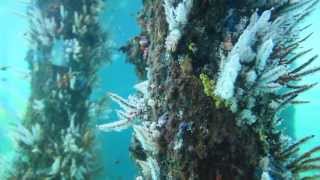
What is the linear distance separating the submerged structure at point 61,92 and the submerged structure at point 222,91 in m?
5.03

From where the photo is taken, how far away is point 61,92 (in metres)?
8.62

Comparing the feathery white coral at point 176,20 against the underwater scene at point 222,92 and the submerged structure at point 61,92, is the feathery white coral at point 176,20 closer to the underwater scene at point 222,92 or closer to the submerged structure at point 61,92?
the underwater scene at point 222,92

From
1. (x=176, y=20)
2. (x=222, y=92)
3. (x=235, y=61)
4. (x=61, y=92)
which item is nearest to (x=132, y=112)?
(x=176, y=20)

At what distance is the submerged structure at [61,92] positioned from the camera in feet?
27.2

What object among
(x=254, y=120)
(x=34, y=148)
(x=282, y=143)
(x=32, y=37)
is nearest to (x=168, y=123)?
A: (x=254, y=120)

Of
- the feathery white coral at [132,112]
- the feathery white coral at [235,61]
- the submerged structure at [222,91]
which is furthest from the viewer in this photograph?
the feathery white coral at [132,112]

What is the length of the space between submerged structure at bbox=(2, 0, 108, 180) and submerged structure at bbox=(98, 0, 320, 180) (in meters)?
5.03

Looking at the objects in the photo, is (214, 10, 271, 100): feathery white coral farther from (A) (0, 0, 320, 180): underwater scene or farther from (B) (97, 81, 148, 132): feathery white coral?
(B) (97, 81, 148, 132): feathery white coral

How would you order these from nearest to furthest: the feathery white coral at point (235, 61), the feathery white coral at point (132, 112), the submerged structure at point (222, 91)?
1. the feathery white coral at point (235, 61)
2. the submerged structure at point (222, 91)
3. the feathery white coral at point (132, 112)

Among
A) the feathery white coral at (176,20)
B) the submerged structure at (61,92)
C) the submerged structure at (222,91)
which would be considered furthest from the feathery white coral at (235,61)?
the submerged structure at (61,92)

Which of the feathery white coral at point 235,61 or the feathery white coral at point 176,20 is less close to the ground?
the feathery white coral at point 176,20

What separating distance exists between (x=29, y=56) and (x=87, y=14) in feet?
4.70

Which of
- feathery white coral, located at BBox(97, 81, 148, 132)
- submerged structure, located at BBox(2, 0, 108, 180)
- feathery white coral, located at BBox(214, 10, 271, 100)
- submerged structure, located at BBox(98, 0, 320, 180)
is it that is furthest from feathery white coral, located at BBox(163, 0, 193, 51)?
submerged structure, located at BBox(2, 0, 108, 180)

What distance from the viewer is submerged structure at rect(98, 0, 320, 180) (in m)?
2.94
